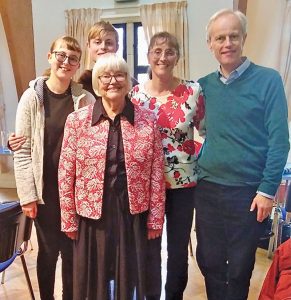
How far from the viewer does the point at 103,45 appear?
184cm

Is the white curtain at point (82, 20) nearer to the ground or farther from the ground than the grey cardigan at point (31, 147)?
farther from the ground

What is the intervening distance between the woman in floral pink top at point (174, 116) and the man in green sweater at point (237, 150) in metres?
0.06

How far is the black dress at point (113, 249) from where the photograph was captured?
1.52m

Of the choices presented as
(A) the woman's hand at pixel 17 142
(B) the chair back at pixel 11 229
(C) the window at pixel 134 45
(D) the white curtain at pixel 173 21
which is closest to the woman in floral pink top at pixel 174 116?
(A) the woman's hand at pixel 17 142

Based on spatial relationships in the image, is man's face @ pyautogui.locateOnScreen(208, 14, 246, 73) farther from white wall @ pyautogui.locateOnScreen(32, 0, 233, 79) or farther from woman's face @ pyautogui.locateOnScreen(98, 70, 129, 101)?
white wall @ pyautogui.locateOnScreen(32, 0, 233, 79)

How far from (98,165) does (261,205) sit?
0.70 m

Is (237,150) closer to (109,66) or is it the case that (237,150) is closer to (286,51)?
(109,66)

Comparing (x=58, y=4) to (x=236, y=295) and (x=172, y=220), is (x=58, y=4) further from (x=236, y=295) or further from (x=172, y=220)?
(x=236, y=295)

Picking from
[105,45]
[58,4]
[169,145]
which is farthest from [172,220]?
[58,4]

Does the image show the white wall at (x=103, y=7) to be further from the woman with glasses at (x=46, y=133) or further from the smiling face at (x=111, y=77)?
the smiling face at (x=111, y=77)

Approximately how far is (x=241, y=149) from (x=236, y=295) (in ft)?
2.29

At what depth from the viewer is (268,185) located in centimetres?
148

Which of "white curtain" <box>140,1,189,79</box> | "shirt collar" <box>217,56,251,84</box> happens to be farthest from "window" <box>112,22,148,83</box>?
"shirt collar" <box>217,56,251,84</box>

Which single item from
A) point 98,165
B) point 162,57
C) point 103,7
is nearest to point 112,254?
point 98,165
